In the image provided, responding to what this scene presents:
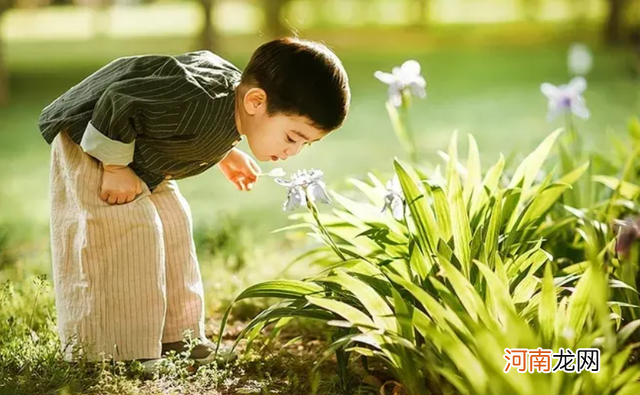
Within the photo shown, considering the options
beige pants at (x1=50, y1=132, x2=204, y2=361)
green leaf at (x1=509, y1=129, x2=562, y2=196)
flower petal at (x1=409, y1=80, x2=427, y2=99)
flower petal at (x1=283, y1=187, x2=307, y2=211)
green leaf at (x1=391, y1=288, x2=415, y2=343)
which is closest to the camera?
green leaf at (x1=391, y1=288, x2=415, y2=343)

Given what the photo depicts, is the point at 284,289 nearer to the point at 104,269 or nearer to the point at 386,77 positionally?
the point at 104,269

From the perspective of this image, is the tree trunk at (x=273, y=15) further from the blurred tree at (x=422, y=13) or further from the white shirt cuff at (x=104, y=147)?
the white shirt cuff at (x=104, y=147)

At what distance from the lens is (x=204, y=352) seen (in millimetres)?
2201

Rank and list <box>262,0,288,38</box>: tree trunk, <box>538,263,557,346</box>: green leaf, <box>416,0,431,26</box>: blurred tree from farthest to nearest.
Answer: <box>416,0,431,26</box>: blurred tree
<box>262,0,288,38</box>: tree trunk
<box>538,263,557,346</box>: green leaf

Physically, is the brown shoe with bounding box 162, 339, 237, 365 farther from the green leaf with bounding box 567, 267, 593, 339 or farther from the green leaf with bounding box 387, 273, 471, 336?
the green leaf with bounding box 567, 267, 593, 339

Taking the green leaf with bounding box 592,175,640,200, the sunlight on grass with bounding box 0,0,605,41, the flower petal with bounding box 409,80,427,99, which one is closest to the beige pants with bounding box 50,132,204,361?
the flower petal with bounding box 409,80,427,99

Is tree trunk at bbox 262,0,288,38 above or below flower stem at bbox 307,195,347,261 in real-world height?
below

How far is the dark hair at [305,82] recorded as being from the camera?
6.52 feet

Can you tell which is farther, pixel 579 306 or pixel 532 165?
pixel 532 165

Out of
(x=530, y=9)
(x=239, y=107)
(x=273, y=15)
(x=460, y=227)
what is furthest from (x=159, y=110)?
(x=530, y=9)

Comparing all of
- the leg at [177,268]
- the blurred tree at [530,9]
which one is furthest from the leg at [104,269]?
the blurred tree at [530,9]

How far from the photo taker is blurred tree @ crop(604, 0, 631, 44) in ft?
23.6

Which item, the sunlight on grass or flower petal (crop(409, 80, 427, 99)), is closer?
flower petal (crop(409, 80, 427, 99))

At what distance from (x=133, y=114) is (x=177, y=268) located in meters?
0.42
